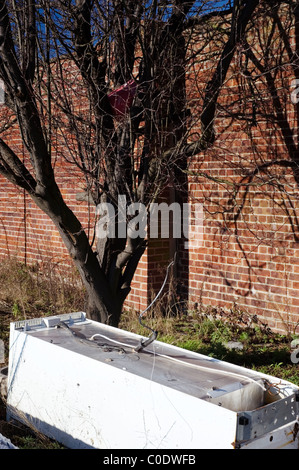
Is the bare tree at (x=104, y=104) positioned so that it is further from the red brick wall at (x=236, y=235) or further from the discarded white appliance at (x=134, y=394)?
the discarded white appliance at (x=134, y=394)

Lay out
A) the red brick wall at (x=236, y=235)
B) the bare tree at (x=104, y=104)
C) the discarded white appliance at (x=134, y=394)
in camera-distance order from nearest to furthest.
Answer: the discarded white appliance at (x=134, y=394) < the bare tree at (x=104, y=104) < the red brick wall at (x=236, y=235)

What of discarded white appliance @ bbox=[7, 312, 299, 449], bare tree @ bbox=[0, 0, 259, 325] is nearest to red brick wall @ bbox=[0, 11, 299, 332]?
bare tree @ bbox=[0, 0, 259, 325]

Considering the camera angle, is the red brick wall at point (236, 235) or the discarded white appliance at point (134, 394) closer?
the discarded white appliance at point (134, 394)

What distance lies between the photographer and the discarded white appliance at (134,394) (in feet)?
9.75

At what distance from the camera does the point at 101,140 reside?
5148 millimetres

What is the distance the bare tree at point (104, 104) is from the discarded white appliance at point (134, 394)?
1.04 meters

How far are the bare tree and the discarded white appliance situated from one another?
1038mm

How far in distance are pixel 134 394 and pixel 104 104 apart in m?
2.78

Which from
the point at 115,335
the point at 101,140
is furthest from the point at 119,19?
the point at 115,335

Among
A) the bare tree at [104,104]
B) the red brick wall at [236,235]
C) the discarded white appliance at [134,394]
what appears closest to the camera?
the discarded white appliance at [134,394]

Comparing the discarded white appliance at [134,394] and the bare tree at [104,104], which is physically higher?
the bare tree at [104,104]

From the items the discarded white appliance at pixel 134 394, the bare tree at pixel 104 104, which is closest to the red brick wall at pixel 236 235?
the bare tree at pixel 104 104

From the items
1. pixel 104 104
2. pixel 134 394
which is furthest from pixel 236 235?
pixel 134 394

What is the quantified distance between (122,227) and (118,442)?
2.29 meters
